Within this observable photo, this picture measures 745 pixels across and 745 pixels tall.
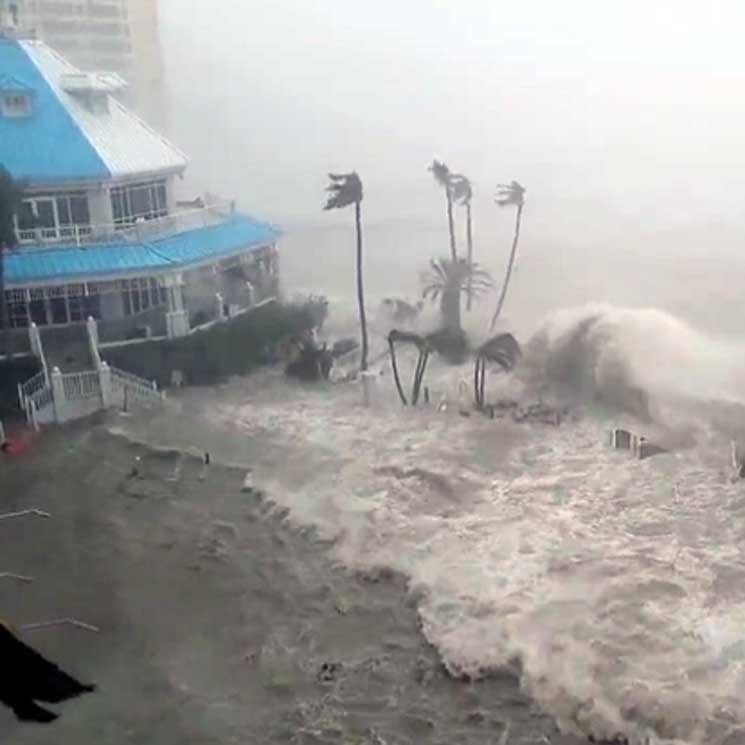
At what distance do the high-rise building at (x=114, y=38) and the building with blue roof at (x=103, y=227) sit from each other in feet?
111

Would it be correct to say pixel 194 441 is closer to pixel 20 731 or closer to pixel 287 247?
→ pixel 20 731

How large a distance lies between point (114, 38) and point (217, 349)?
44.4m

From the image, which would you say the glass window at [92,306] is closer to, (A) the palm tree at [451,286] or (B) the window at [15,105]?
(B) the window at [15,105]

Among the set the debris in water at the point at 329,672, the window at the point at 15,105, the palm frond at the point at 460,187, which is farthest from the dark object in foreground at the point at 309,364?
the debris in water at the point at 329,672

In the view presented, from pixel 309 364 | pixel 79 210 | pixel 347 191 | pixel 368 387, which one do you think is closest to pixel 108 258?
pixel 79 210

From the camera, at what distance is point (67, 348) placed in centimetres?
2441

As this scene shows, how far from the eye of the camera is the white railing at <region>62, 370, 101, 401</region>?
22125mm

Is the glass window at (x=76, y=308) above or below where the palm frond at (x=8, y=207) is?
below

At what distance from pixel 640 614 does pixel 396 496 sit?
5.48 metres

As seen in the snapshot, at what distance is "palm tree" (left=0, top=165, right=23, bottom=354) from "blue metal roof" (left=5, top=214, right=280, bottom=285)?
57cm

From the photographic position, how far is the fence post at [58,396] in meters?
21.8

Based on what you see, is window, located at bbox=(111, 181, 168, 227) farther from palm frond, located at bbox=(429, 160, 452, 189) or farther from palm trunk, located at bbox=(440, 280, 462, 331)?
palm frond, located at bbox=(429, 160, 452, 189)

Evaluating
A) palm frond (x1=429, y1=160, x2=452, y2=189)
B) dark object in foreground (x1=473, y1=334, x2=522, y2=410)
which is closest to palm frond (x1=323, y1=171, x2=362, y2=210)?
dark object in foreground (x1=473, y1=334, x2=522, y2=410)

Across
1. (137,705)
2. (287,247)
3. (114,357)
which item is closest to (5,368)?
(114,357)
